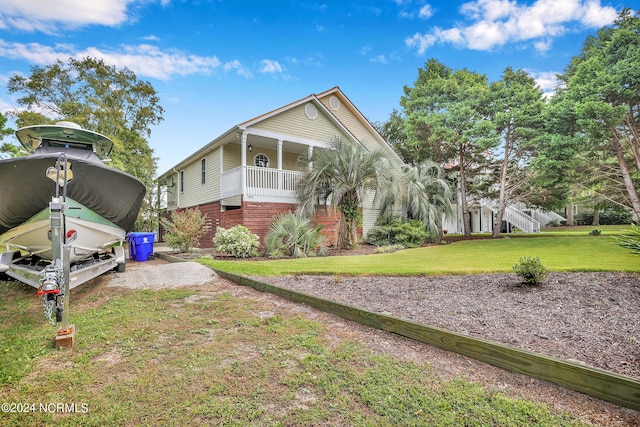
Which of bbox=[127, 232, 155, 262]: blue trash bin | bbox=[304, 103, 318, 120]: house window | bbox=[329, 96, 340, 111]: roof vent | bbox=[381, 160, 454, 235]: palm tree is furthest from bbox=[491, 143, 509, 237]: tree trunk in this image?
bbox=[127, 232, 155, 262]: blue trash bin

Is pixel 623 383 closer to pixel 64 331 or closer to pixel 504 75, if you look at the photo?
pixel 64 331

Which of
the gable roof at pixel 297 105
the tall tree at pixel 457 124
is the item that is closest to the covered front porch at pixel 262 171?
the gable roof at pixel 297 105

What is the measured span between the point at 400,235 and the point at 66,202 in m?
11.9

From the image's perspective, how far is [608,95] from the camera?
11.5m

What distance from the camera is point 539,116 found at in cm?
1376

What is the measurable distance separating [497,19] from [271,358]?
43.4 feet

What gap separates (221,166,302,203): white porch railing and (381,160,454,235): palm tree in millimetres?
4488

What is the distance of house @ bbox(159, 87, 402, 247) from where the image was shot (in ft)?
40.8

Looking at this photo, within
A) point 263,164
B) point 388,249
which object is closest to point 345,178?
point 388,249

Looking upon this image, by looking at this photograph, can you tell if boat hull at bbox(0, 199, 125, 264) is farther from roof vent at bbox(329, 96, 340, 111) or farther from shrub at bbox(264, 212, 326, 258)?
roof vent at bbox(329, 96, 340, 111)

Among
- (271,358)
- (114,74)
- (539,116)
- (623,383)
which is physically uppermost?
(114,74)

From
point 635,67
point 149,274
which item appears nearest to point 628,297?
point 149,274

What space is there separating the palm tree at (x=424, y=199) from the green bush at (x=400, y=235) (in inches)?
27.6

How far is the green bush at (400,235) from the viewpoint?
544 inches
